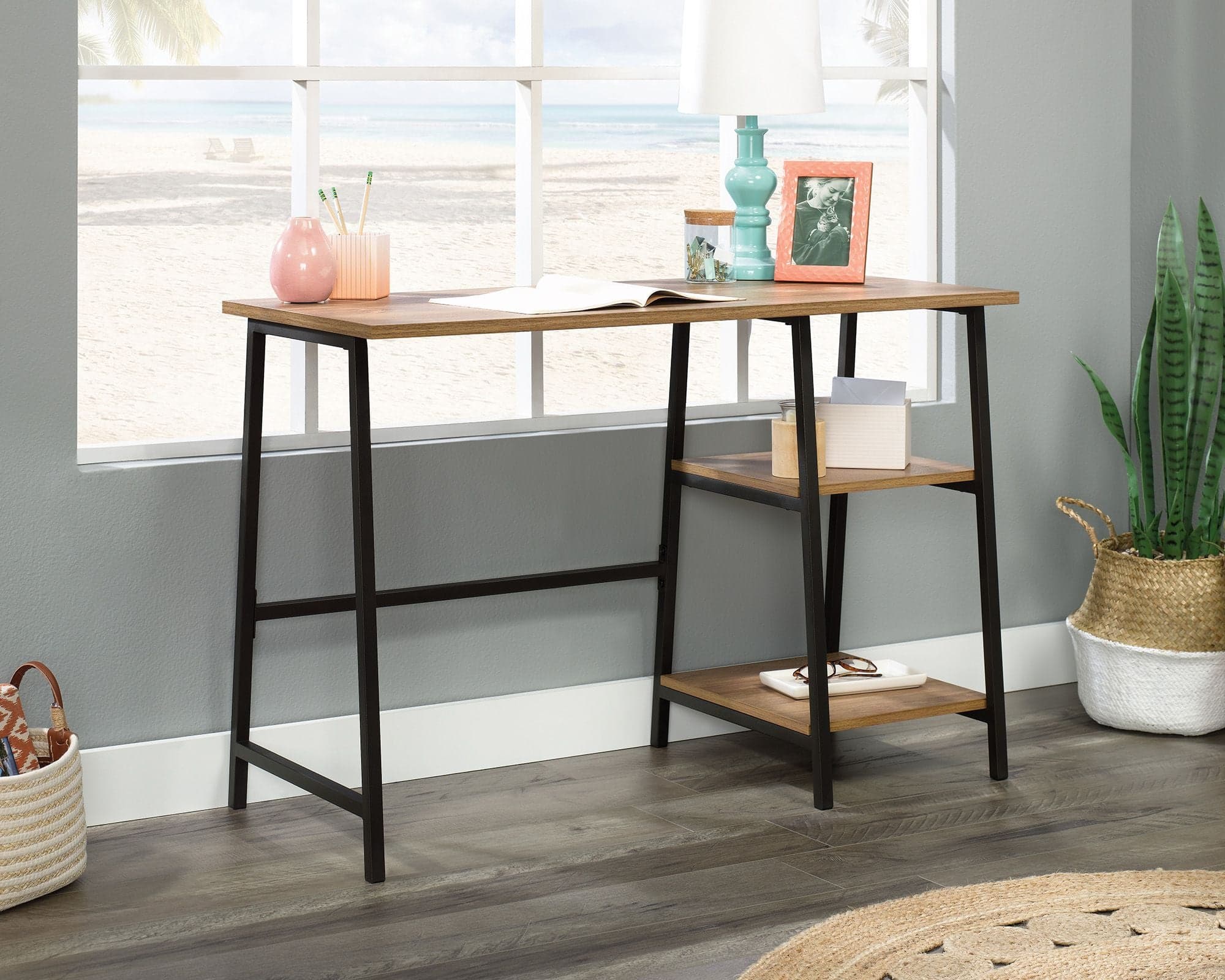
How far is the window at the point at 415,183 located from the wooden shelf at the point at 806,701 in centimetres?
287

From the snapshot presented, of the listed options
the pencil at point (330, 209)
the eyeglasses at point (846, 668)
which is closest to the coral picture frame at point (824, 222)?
the eyeglasses at point (846, 668)

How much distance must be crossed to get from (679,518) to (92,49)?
5.48 metres

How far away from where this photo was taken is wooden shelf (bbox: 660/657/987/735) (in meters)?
3.13

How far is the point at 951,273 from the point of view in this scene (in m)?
3.78

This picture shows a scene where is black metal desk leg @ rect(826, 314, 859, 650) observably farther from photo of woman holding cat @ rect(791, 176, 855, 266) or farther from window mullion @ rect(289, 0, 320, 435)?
window mullion @ rect(289, 0, 320, 435)

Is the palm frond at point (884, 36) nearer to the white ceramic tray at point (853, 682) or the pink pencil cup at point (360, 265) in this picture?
the white ceramic tray at point (853, 682)

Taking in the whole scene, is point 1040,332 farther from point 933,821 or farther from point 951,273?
point 933,821

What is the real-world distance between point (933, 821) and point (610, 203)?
595 centimetres

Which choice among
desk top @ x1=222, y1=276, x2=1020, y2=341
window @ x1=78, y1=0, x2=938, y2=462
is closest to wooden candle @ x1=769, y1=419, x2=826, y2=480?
desk top @ x1=222, y1=276, x2=1020, y2=341

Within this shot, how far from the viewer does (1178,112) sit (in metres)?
3.95

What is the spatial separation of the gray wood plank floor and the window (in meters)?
3.10

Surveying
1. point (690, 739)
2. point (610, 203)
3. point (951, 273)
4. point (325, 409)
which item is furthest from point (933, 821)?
point (325, 409)

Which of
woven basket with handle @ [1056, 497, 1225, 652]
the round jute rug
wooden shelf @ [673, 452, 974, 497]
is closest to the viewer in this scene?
the round jute rug

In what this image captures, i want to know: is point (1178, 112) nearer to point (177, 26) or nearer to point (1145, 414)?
point (1145, 414)
